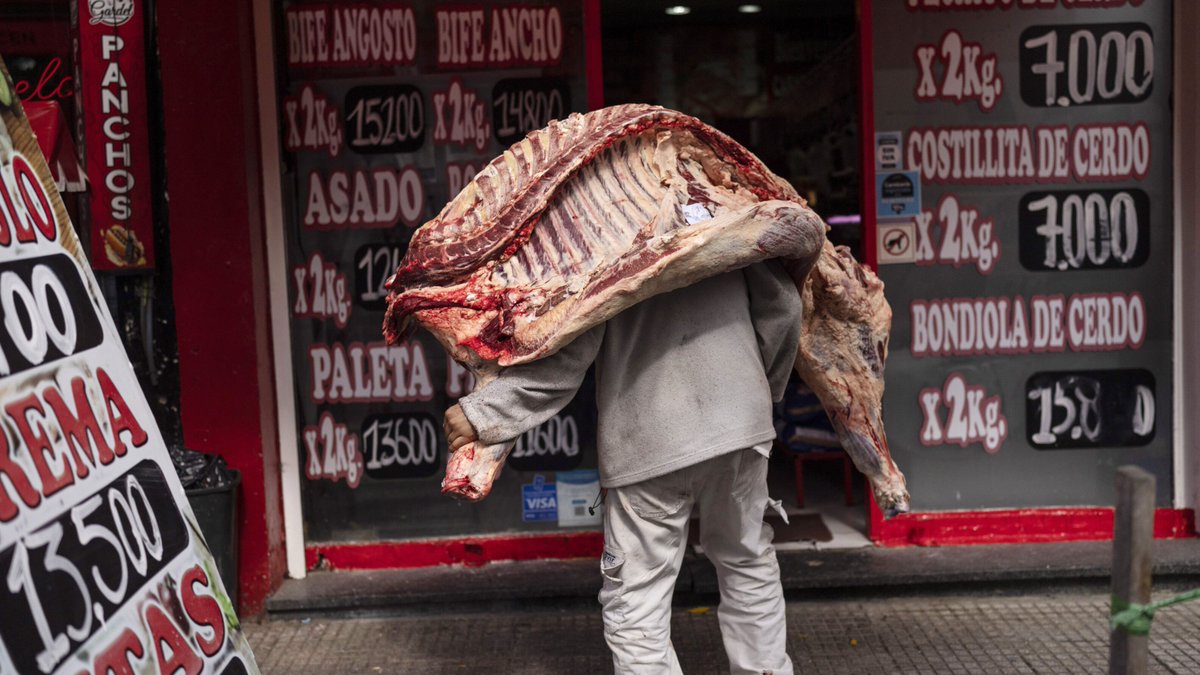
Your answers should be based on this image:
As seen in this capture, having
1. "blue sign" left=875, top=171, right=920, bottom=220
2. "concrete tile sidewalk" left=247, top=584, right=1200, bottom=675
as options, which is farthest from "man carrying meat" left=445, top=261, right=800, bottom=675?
"blue sign" left=875, top=171, right=920, bottom=220

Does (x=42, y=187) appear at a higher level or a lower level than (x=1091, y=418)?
higher

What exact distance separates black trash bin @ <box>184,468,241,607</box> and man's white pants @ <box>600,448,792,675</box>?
205 centimetres

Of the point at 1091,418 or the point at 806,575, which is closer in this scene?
the point at 806,575

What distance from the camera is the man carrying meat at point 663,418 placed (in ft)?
11.4

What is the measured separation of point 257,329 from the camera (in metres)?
5.19

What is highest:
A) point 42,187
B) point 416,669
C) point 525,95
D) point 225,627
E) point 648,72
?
point 648,72

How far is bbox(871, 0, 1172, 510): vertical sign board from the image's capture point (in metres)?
5.41

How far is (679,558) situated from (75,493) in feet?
6.29

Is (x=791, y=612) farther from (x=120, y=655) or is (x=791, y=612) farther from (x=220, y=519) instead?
(x=120, y=655)

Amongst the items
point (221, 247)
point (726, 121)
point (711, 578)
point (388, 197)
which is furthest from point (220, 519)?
point (726, 121)

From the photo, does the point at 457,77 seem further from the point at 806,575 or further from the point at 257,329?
the point at 806,575

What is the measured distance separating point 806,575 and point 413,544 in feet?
6.16

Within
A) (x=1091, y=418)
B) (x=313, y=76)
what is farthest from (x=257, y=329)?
(x=1091, y=418)

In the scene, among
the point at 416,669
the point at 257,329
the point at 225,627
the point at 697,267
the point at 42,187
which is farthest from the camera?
the point at 257,329
